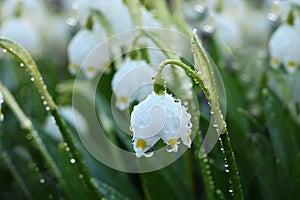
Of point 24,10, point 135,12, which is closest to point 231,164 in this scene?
point 135,12

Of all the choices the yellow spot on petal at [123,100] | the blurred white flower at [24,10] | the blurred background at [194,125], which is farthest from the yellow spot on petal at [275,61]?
the blurred white flower at [24,10]

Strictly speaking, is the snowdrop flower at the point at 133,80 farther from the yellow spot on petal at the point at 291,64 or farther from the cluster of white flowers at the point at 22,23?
the cluster of white flowers at the point at 22,23

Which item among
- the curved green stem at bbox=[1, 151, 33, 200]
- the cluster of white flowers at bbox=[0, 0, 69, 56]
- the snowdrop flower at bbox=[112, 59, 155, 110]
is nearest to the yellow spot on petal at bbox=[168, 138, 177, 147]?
the snowdrop flower at bbox=[112, 59, 155, 110]

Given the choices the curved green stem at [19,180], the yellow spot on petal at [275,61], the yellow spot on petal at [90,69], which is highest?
the yellow spot on petal at [90,69]

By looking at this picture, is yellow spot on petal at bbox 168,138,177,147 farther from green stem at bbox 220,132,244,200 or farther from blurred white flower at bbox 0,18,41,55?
blurred white flower at bbox 0,18,41,55

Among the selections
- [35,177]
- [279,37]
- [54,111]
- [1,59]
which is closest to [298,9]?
[279,37]

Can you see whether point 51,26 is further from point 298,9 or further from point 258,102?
point 298,9
